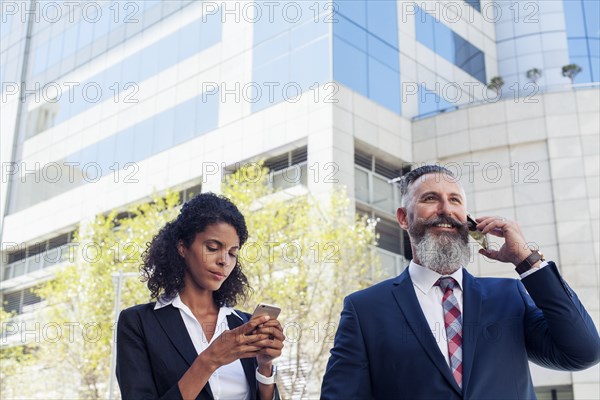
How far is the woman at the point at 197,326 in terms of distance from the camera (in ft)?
11.8

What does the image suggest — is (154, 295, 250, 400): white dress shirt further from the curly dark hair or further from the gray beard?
the gray beard

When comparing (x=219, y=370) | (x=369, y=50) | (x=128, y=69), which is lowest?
(x=219, y=370)

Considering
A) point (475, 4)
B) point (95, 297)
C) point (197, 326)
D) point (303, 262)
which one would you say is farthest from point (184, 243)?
point (475, 4)

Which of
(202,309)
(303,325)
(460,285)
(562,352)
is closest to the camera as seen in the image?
(562,352)

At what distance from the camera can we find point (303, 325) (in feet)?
62.5

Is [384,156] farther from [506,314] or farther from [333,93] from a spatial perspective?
[506,314]

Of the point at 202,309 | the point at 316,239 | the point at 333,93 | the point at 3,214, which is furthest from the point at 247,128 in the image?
the point at 202,309

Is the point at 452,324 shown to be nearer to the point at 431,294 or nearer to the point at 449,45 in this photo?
the point at 431,294

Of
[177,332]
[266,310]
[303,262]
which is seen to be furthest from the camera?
[303,262]

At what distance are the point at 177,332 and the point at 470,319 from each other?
1.46m

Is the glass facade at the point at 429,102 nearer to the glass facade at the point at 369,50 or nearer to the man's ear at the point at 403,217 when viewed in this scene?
the glass facade at the point at 369,50

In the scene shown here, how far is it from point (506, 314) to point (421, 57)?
27.4 meters

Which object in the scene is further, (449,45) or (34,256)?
(34,256)

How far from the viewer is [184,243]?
4.27 meters
